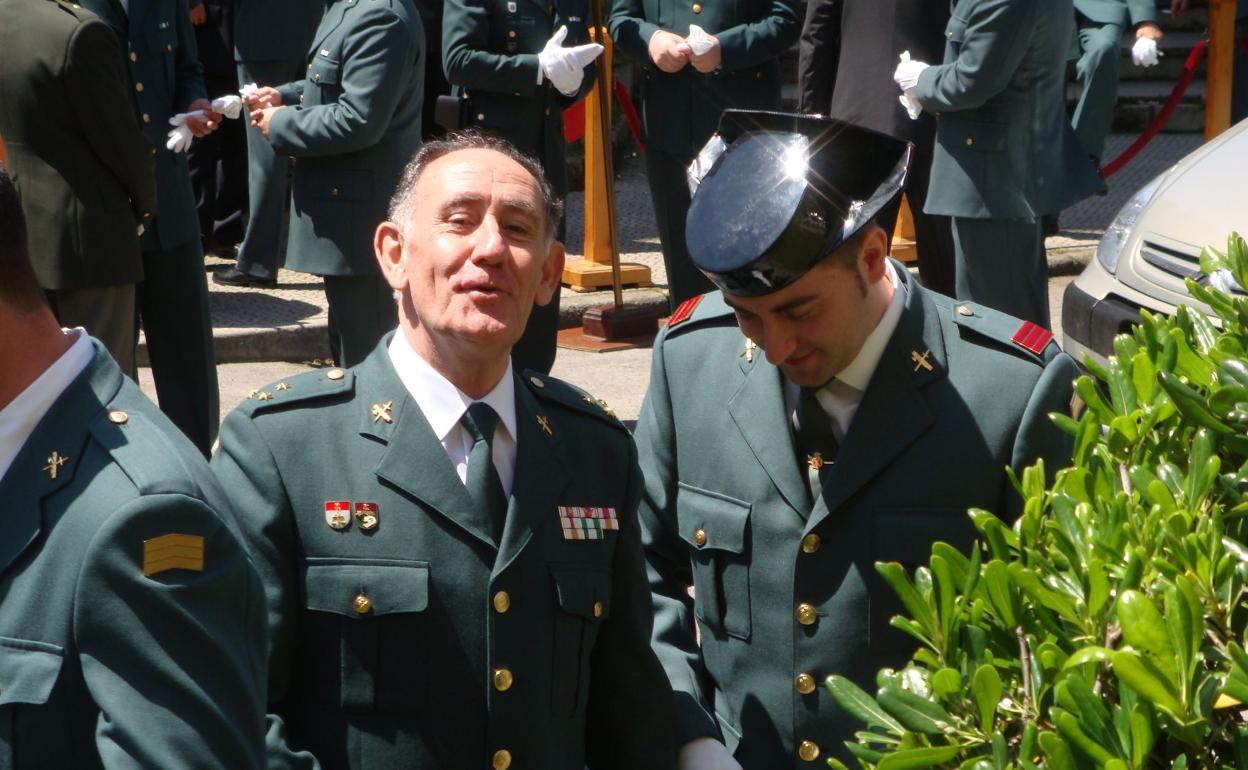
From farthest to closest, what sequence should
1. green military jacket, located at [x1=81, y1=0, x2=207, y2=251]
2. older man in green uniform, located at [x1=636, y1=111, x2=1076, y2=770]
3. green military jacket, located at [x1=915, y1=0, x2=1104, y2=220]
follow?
green military jacket, located at [x1=915, y1=0, x2=1104, y2=220]
green military jacket, located at [x1=81, y1=0, x2=207, y2=251]
older man in green uniform, located at [x1=636, y1=111, x2=1076, y2=770]

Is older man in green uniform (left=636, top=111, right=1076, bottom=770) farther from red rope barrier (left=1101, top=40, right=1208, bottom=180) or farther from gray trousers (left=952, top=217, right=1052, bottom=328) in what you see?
red rope barrier (left=1101, top=40, right=1208, bottom=180)

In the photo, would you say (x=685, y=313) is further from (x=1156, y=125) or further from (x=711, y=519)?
(x=1156, y=125)

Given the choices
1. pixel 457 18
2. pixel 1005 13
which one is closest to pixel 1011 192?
pixel 1005 13

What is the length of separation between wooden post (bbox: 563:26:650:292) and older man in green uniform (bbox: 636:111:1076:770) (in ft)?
19.3

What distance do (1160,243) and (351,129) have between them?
8.36ft

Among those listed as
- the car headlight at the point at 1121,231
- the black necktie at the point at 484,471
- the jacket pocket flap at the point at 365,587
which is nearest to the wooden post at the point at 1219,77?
the car headlight at the point at 1121,231

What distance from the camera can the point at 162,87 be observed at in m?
6.09

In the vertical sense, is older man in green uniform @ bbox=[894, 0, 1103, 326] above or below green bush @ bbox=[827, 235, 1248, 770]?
below

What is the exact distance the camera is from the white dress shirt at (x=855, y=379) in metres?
2.80

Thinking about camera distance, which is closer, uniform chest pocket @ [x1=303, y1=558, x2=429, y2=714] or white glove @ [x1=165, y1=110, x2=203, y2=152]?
uniform chest pocket @ [x1=303, y1=558, x2=429, y2=714]

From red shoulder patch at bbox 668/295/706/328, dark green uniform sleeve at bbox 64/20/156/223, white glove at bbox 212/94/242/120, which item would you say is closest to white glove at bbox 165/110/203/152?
white glove at bbox 212/94/242/120

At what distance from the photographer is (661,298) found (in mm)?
8664

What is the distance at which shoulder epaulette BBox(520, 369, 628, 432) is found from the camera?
9.00ft

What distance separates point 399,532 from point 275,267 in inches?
245
